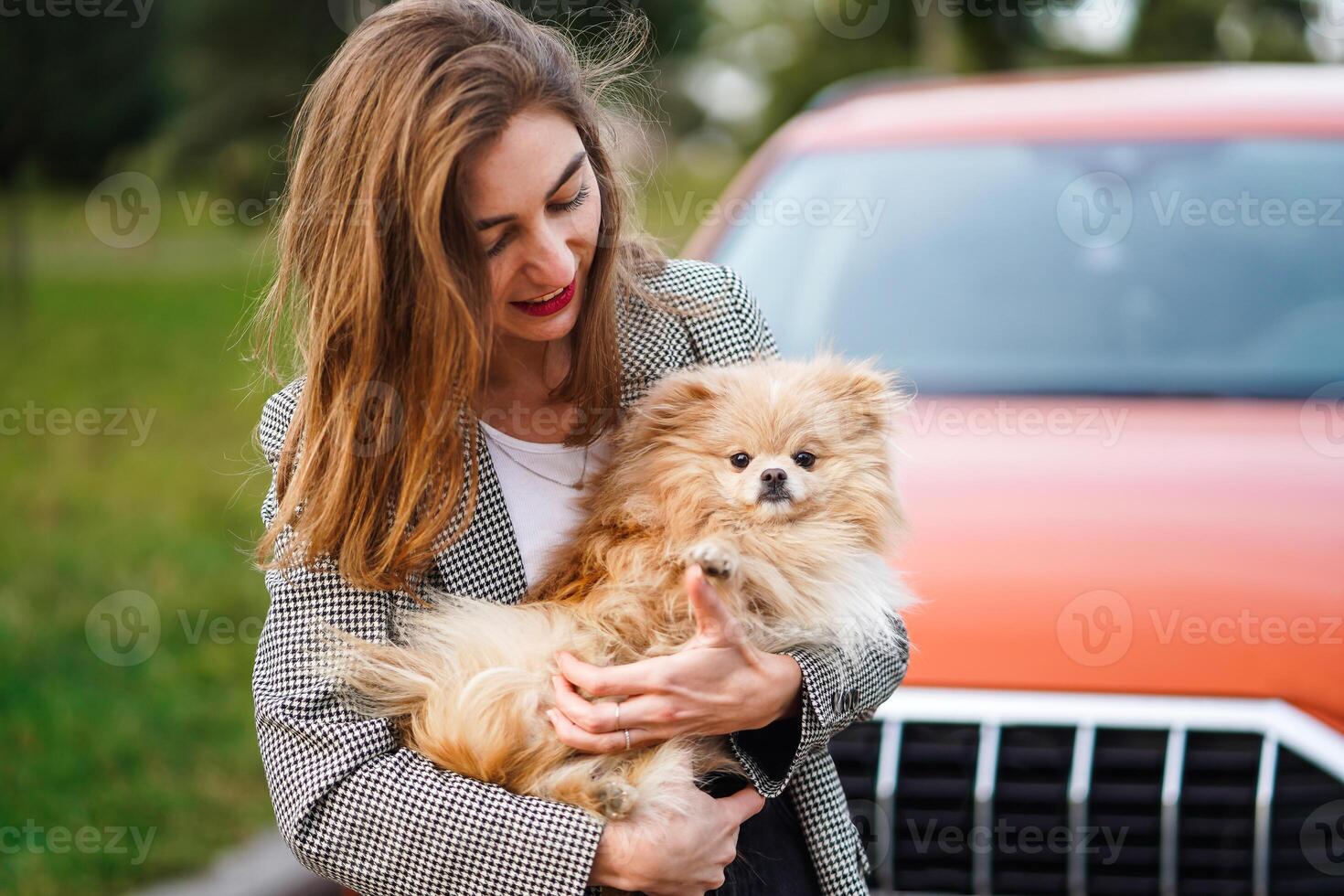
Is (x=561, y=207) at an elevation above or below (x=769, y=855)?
above

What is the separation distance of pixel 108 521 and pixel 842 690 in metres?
5.42

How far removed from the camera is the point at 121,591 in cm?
548

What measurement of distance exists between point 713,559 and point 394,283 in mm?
662

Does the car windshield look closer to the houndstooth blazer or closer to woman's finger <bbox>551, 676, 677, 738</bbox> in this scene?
the houndstooth blazer

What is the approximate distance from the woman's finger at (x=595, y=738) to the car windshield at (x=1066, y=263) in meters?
1.55

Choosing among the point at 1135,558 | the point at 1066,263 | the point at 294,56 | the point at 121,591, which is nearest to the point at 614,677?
the point at 1135,558

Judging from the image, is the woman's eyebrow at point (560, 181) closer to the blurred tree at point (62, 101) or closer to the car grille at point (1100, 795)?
the car grille at point (1100, 795)

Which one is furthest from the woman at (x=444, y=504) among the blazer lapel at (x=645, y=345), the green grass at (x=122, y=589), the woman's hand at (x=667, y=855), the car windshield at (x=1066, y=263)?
the car windshield at (x=1066, y=263)

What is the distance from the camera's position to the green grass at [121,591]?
3.75 m

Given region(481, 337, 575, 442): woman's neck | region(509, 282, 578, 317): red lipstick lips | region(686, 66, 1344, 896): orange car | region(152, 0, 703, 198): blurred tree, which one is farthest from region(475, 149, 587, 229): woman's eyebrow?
region(152, 0, 703, 198): blurred tree

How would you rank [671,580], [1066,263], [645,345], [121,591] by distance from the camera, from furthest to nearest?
[121,591] → [1066,263] → [645,345] → [671,580]

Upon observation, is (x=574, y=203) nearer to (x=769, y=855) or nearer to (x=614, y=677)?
(x=614, y=677)

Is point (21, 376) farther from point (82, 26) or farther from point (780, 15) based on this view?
point (780, 15)

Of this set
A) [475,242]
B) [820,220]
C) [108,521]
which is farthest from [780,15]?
[475,242]
